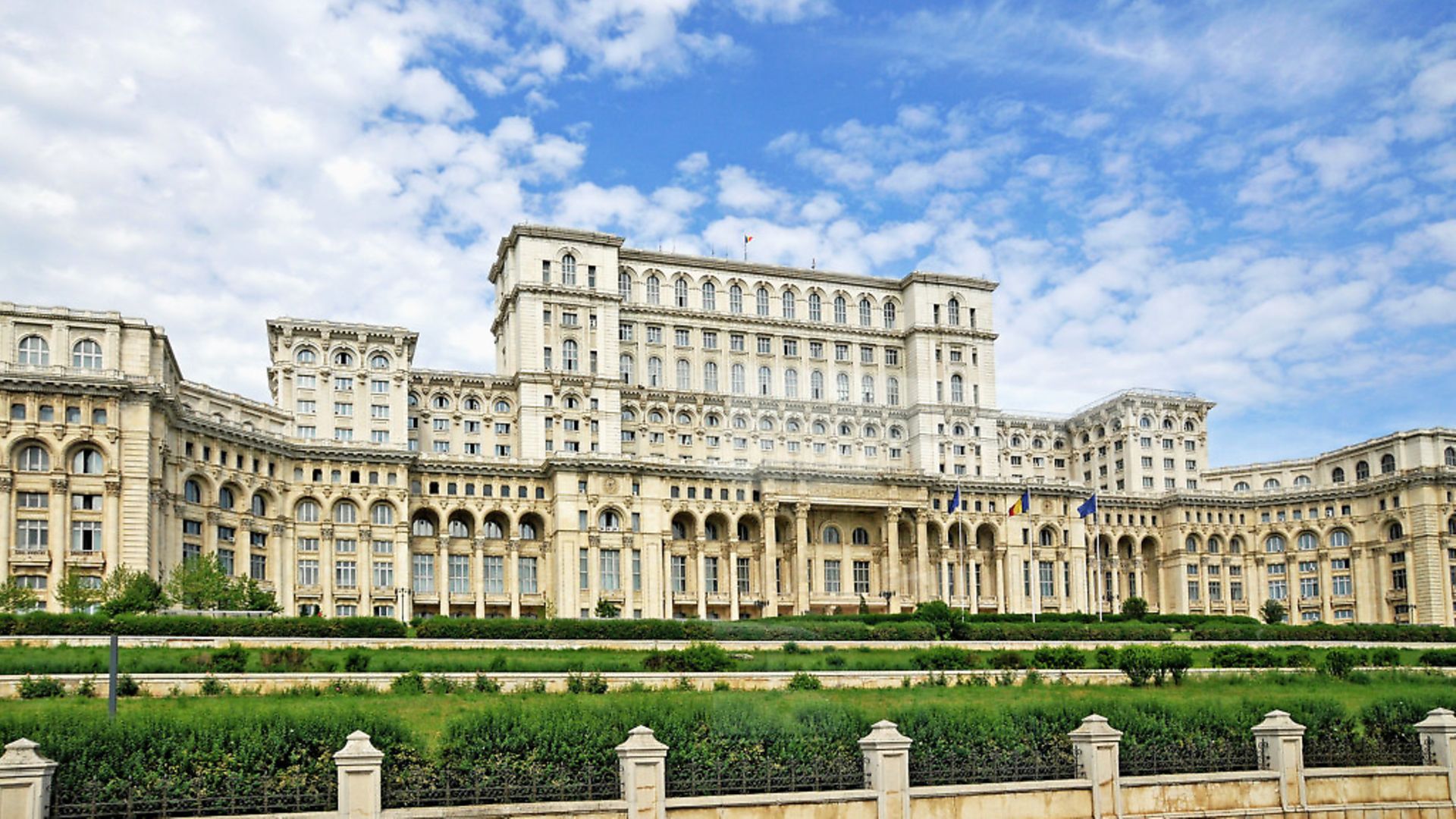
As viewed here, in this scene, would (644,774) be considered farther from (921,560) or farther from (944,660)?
(921,560)

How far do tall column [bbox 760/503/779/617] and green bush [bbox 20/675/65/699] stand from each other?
65.7 m

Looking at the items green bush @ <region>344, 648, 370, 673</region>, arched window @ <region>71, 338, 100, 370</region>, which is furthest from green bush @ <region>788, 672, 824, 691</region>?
arched window @ <region>71, 338, 100, 370</region>

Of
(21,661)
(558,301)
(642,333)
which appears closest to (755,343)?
(642,333)

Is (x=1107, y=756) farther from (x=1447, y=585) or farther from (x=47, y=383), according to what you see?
(x=1447, y=585)

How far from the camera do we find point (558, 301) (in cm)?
10906

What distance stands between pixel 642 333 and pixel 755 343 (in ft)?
Answer: 34.2

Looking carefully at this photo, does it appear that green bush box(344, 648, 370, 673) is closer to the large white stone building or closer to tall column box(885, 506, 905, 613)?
the large white stone building

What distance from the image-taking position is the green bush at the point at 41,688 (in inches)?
1764

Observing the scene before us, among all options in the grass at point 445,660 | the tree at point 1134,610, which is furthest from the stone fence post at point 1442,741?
the tree at point 1134,610

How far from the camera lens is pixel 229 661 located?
50.5m

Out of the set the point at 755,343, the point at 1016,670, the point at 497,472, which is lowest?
the point at 1016,670

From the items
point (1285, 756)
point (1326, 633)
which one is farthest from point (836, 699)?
point (1326, 633)

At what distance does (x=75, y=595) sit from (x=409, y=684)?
3268 centimetres

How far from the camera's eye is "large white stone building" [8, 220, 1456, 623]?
79500 mm
